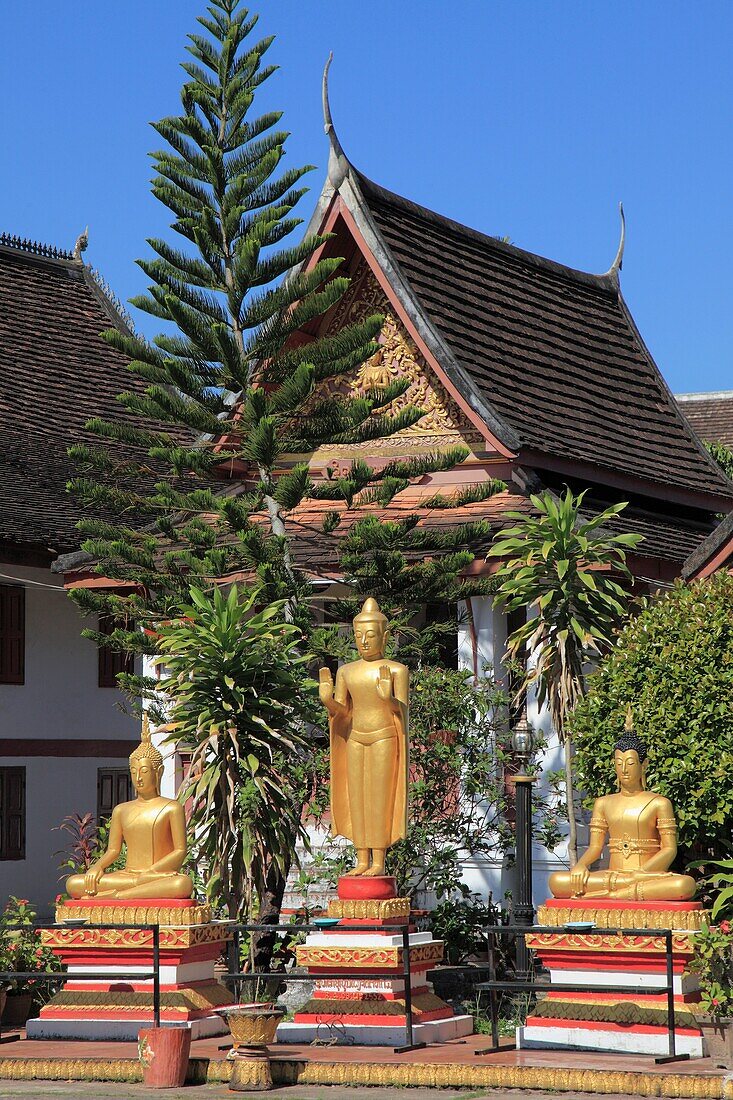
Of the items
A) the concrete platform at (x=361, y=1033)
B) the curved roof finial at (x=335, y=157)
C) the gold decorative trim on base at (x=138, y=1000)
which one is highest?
the curved roof finial at (x=335, y=157)

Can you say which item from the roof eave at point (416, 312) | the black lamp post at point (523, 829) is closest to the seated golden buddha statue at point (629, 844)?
the black lamp post at point (523, 829)

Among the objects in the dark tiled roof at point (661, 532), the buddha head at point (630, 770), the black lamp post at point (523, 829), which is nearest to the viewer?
the buddha head at point (630, 770)

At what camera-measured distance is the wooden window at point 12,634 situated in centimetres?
1997

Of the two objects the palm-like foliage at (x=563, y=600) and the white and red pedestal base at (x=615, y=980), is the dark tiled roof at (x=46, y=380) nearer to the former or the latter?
the palm-like foliage at (x=563, y=600)

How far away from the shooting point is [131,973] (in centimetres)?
1119

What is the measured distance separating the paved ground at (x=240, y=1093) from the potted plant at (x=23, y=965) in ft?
9.97

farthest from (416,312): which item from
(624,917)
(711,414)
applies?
(711,414)

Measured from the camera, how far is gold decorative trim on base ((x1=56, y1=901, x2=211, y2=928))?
11094mm

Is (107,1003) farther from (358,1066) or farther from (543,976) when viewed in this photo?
(543,976)

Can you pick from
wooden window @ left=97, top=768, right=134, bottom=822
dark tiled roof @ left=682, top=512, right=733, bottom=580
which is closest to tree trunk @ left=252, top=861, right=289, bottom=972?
dark tiled roof @ left=682, top=512, right=733, bottom=580

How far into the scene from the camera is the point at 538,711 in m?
14.6

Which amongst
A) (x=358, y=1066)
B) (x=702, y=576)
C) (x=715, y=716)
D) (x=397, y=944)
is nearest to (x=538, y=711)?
(x=702, y=576)

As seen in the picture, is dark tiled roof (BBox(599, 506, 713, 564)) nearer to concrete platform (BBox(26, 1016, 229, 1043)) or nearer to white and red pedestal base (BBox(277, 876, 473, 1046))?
white and red pedestal base (BBox(277, 876, 473, 1046))

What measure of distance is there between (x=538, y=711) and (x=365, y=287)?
15.2 ft
